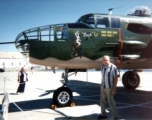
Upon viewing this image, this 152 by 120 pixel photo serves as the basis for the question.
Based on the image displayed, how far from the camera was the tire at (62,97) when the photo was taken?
306 inches

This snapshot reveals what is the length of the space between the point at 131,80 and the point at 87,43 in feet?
26.5

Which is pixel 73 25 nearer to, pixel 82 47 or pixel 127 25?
pixel 82 47

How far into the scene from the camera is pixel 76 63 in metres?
7.94

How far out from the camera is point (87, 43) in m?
7.98

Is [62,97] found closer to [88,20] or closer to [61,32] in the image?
[61,32]

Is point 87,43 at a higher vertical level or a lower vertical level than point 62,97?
higher

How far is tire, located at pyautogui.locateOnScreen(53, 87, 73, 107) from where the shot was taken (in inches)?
306

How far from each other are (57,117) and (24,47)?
3.30 meters

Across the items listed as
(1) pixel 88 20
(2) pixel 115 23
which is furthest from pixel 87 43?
(2) pixel 115 23

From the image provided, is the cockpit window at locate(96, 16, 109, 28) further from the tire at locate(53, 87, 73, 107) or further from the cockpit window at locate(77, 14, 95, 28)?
the tire at locate(53, 87, 73, 107)

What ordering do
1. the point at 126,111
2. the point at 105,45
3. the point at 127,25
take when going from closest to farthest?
the point at 126,111 < the point at 105,45 < the point at 127,25

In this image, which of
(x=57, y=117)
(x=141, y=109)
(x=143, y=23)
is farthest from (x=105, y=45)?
(x=57, y=117)

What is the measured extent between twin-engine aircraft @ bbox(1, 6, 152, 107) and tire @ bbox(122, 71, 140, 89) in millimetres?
4899

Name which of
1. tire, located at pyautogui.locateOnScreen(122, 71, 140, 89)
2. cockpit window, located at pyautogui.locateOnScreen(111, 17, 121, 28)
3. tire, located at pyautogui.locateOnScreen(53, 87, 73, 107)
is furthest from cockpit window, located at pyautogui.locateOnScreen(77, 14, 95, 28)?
tire, located at pyautogui.locateOnScreen(122, 71, 140, 89)
